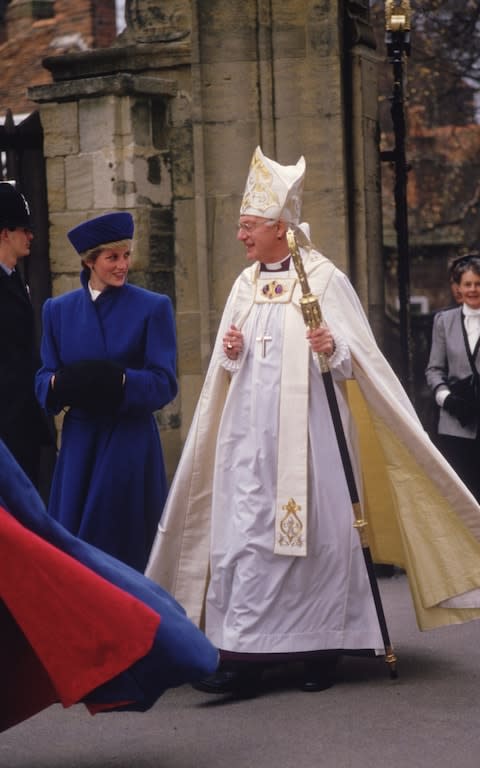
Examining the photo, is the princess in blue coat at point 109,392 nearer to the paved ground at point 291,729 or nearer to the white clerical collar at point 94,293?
the white clerical collar at point 94,293

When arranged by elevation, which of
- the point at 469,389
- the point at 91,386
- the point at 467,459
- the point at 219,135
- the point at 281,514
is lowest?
the point at 467,459

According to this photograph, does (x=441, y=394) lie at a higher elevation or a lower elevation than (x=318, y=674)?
higher

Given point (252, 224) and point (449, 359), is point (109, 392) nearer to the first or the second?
Answer: point (252, 224)

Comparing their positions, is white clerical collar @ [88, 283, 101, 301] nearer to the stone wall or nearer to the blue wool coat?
the blue wool coat

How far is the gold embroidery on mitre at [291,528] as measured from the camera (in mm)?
6078

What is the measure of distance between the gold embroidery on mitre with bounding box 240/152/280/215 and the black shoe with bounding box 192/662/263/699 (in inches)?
67.5

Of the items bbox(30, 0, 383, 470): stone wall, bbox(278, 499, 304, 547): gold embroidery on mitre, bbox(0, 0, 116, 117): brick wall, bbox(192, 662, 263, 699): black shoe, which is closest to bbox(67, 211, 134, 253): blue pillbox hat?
bbox(278, 499, 304, 547): gold embroidery on mitre

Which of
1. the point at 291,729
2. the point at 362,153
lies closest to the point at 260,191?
the point at 291,729

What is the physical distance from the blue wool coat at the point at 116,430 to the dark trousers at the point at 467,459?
2.80 m

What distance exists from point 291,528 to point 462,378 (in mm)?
2994

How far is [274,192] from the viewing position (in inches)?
247

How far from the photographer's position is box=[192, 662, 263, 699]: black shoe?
604 centimetres

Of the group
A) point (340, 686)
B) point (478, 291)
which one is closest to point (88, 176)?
point (478, 291)

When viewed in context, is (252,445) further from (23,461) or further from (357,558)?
(23,461)
